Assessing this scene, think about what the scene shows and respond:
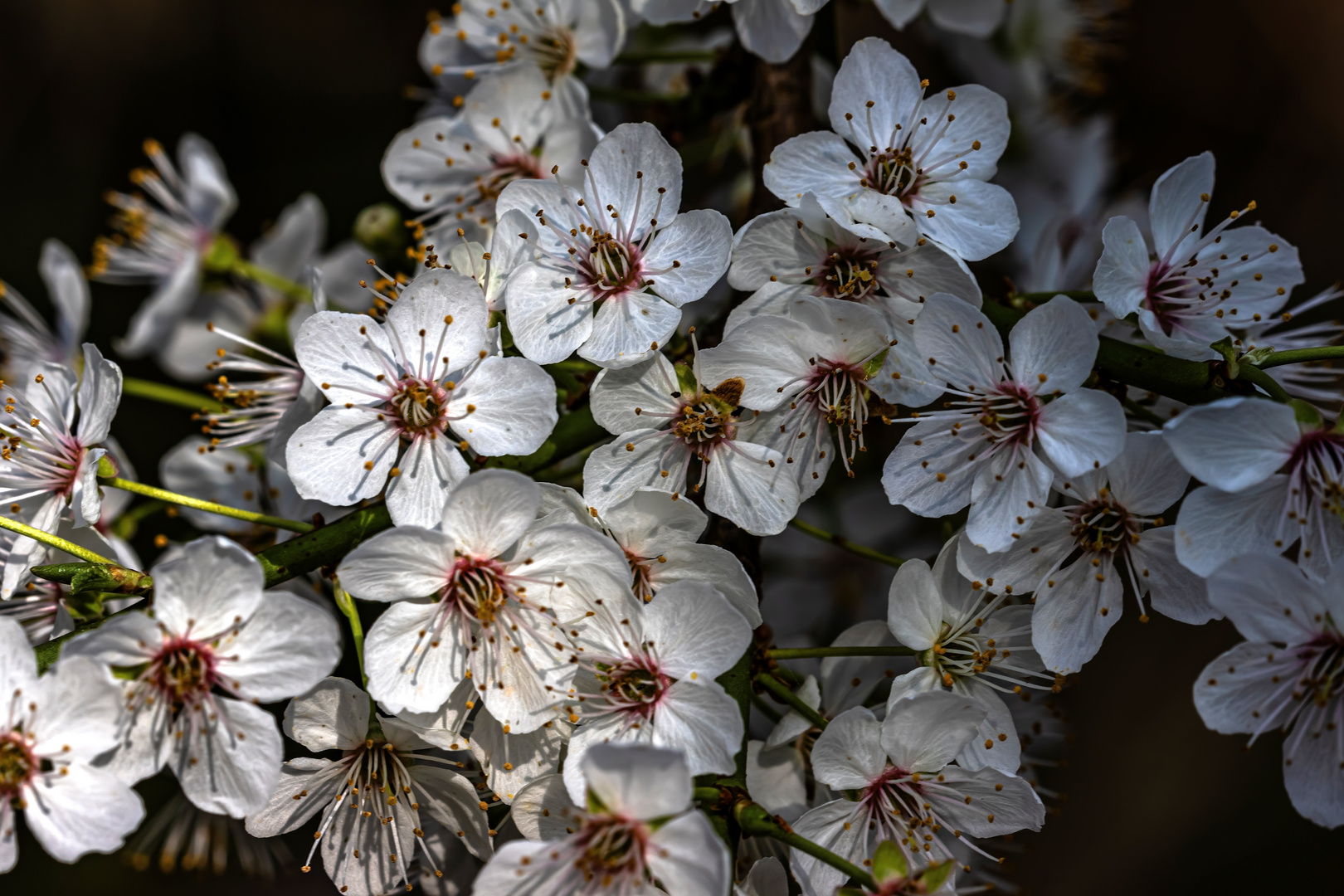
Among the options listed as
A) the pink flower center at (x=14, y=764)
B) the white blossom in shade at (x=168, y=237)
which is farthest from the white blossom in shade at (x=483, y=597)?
the white blossom in shade at (x=168, y=237)

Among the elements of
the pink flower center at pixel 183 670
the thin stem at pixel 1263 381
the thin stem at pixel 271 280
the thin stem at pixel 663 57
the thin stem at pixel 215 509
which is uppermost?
the thin stem at pixel 663 57

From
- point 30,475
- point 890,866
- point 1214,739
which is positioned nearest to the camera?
point 890,866

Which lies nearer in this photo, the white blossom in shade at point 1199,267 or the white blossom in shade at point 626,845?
the white blossom in shade at point 626,845

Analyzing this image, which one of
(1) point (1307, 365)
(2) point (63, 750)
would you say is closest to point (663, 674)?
(2) point (63, 750)

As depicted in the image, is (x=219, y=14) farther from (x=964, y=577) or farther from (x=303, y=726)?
(x=964, y=577)

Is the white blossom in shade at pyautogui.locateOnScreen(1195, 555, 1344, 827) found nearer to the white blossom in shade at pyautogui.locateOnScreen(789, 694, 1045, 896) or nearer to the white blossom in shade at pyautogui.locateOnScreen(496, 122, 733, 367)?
the white blossom in shade at pyautogui.locateOnScreen(789, 694, 1045, 896)

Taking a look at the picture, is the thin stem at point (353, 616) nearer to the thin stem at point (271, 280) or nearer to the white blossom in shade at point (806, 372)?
the white blossom in shade at point (806, 372)

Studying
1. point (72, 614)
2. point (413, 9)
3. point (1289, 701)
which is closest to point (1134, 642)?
point (1289, 701)
